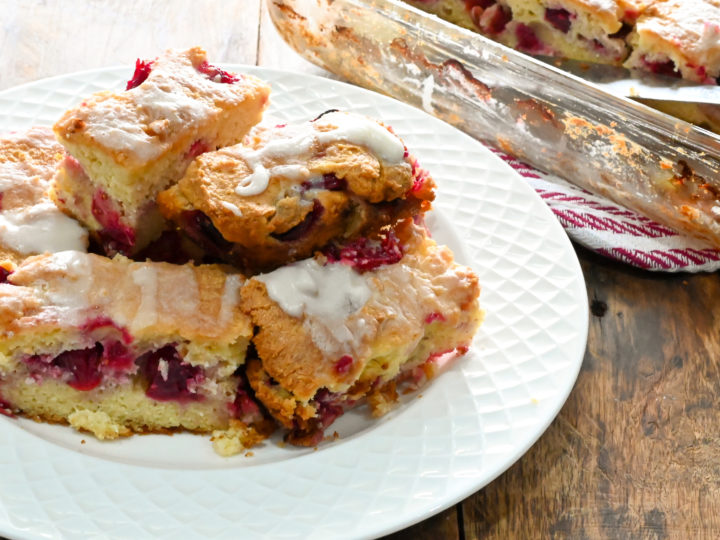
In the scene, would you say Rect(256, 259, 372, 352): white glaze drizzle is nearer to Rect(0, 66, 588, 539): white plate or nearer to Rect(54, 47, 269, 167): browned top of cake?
Rect(0, 66, 588, 539): white plate

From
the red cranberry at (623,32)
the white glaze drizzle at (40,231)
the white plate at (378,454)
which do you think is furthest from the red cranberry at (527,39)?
the white glaze drizzle at (40,231)

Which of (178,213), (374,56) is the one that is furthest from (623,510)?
(374,56)

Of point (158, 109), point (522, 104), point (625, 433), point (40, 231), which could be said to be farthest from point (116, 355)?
point (522, 104)

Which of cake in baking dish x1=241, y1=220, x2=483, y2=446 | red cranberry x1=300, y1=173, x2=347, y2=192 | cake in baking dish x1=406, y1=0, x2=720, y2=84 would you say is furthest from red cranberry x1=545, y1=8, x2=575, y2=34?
red cranberry x1=300, y1=173, x2=347, y2=192

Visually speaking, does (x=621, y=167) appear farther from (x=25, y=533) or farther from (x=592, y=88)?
(x=25, y=533)

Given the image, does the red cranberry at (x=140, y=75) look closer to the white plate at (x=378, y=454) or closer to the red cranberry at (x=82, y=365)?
the white plate at (x=378, y=454)
